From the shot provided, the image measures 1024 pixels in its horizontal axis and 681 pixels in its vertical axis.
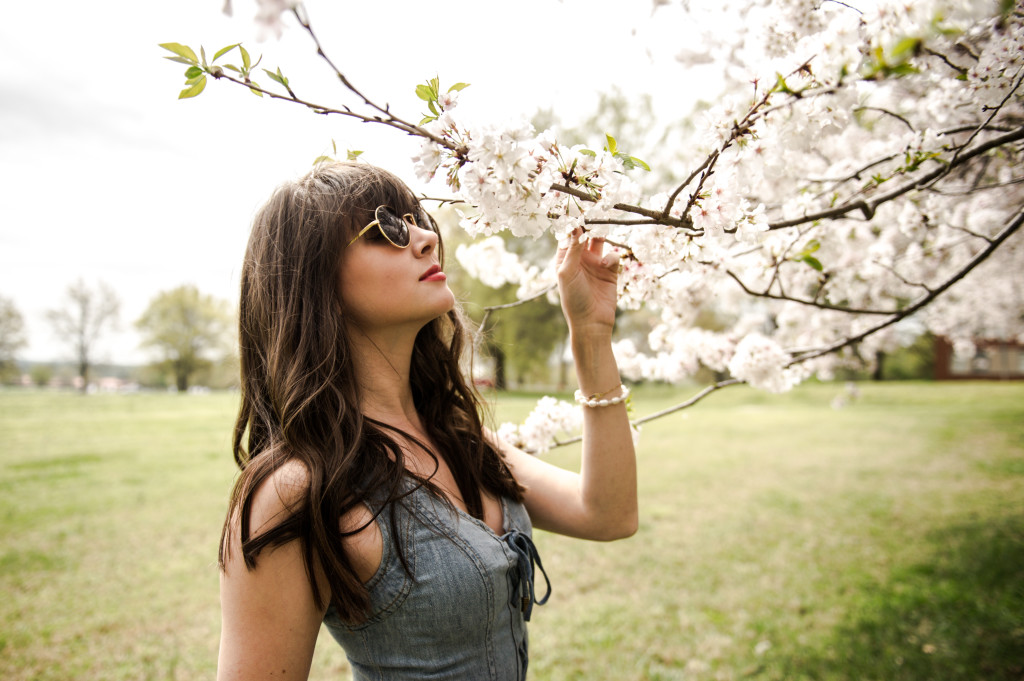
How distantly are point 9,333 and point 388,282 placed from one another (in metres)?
39.3

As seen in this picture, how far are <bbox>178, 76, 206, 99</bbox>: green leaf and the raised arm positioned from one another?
2.43 ft

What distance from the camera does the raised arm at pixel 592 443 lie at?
1354 mm

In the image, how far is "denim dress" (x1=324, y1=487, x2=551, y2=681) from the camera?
3.83 feet

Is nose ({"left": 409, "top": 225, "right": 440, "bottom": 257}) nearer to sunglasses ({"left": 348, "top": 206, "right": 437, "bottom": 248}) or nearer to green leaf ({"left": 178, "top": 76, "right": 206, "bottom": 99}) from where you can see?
sunglasses ({"left": 348, "top": 206, "right": 437, "bottom": 248})

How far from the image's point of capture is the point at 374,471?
125 cm

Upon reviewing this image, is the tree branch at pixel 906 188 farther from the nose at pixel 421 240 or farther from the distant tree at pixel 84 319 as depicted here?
the distant tree at pixel 84 319

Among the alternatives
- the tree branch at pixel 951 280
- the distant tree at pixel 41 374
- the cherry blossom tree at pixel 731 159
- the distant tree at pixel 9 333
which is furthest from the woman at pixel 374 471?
the distant tree at pixel 41 374

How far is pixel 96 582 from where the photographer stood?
5453 mm

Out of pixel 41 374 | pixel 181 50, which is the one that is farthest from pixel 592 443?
pixel 41 374

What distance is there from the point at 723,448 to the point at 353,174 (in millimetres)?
11549

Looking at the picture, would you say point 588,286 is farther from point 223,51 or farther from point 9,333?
point 9,333

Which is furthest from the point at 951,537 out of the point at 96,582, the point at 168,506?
the point at 168,506

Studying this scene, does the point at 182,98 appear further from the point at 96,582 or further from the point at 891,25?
the point at 96,582

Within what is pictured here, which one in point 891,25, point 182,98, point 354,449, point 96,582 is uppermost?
point 891,25
